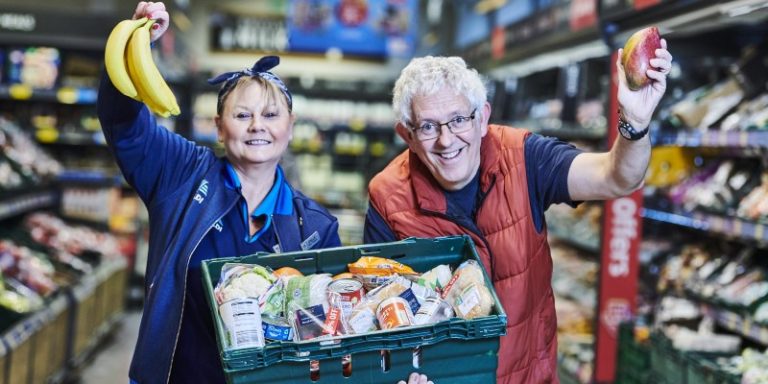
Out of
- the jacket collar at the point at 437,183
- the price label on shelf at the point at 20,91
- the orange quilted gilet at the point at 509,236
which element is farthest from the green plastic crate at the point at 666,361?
the price label on shelf at the point at 20,91

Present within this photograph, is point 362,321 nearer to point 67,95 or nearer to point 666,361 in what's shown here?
point 666,361

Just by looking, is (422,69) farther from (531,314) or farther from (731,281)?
(731,281)

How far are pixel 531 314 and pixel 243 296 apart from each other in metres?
0.80

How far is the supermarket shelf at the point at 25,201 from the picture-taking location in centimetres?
524

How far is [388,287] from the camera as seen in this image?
1.99 m

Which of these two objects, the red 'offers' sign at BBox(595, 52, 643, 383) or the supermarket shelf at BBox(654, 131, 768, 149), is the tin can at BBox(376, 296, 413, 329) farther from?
the red 'offers' sign at BBox(595, 52, 643, 383)

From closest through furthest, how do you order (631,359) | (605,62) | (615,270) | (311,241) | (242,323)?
(242,323) < (311,241) < (631,359) < (615,270) < (605,62)

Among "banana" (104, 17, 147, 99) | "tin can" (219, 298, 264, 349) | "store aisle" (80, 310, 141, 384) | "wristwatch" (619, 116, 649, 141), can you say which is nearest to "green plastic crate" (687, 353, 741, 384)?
"wristwatch" (619, 116, 649, 141)

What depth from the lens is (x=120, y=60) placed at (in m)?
2.15

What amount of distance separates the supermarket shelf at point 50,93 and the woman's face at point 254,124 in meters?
6.26

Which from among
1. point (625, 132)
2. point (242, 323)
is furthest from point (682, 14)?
point (242, 323)

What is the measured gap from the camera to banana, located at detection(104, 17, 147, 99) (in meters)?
2.14

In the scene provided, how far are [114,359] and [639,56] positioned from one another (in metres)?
5.63

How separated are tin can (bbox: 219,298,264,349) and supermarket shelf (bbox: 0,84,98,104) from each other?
270 inches
